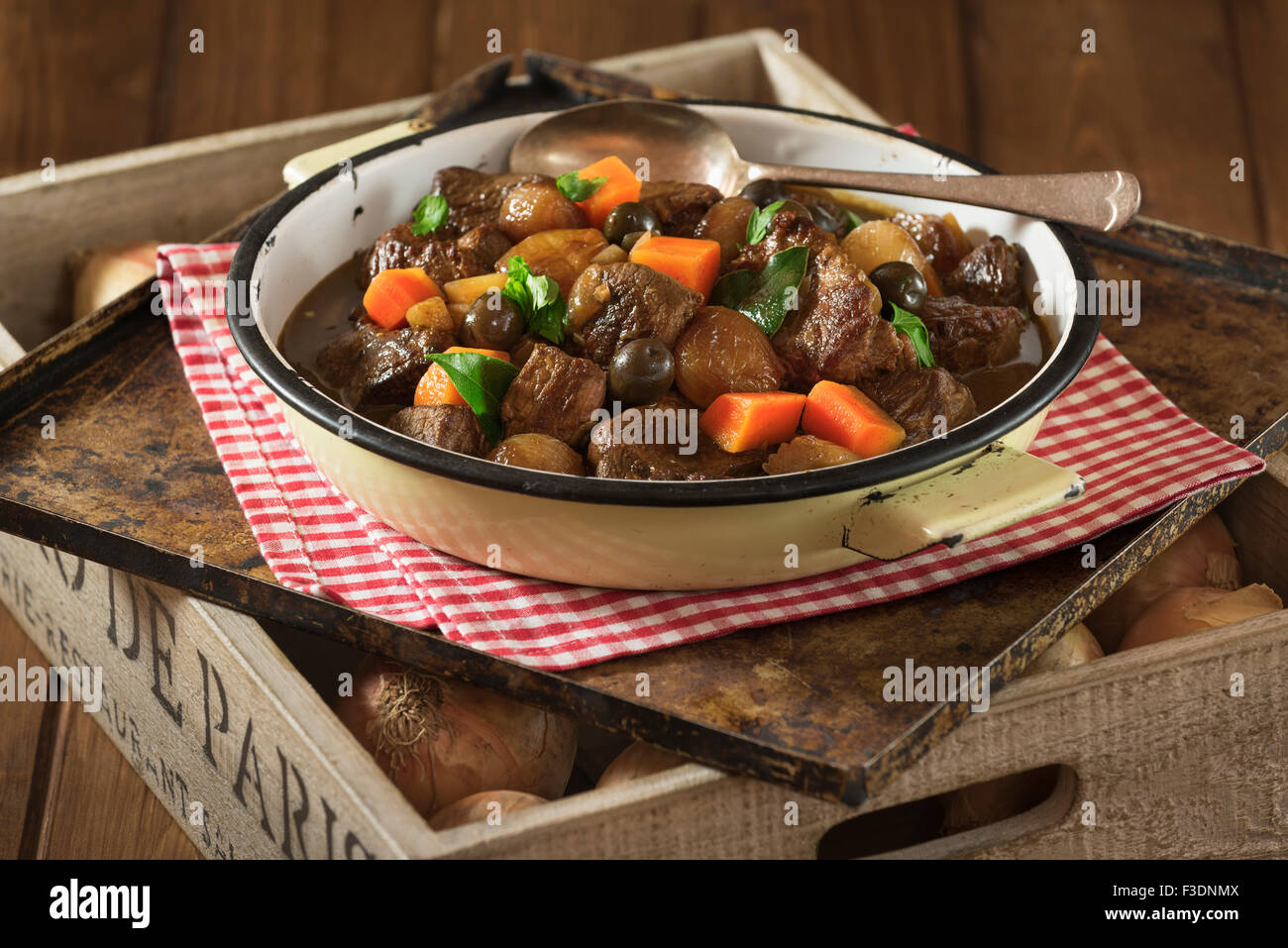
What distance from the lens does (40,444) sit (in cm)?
200

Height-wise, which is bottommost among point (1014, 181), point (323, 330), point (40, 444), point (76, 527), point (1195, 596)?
point (1195, 596)

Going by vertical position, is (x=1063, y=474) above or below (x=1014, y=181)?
below

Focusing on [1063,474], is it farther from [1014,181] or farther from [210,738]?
[210,738]

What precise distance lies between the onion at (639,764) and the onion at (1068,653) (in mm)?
515

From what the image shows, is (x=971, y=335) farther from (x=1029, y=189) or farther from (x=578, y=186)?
(x=578, y=186)

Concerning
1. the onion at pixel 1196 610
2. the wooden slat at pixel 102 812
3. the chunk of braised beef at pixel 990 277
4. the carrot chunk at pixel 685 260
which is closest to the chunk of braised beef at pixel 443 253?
the carrot chunk at pixel 685 260

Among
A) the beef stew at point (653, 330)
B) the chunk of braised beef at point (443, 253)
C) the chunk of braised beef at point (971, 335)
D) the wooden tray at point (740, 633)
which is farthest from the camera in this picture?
the chunk of braised beef at point (443, 253)

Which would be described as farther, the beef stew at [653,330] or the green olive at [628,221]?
the green olive at [628,221]

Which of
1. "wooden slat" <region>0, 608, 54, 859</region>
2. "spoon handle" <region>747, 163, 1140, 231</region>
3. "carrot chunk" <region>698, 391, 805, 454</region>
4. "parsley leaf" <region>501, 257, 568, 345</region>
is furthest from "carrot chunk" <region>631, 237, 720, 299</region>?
"wooden slat" <region>0, 608, 54, 859</region>

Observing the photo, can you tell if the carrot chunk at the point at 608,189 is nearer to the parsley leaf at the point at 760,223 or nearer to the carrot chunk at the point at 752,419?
the parsley leaf at the point at 760,223

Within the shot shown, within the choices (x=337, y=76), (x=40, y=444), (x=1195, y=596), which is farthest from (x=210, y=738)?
(x=337, y=76)

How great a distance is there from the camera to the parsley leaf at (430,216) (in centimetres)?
224

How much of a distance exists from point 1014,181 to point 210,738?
4.67 ft

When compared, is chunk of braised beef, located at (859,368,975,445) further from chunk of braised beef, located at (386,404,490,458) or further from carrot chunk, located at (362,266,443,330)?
carrot chunk, located at (362,266,443,330)
